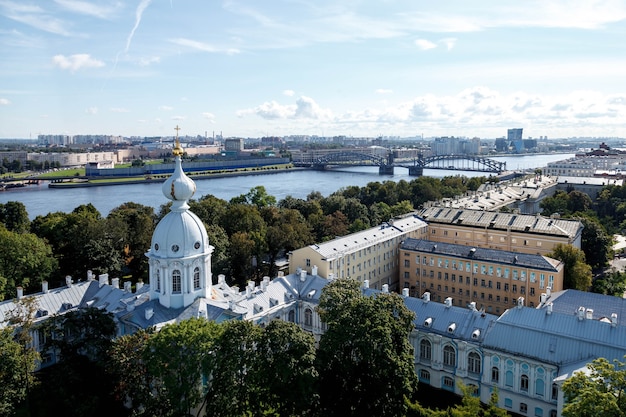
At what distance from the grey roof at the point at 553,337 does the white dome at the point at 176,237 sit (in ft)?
42.8

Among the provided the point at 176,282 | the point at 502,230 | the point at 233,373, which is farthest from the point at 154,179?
the point at 233,373

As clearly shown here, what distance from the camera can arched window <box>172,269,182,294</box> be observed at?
22.8 metres

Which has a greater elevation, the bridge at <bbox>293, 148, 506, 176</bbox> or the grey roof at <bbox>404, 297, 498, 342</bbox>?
the bridge at <bbox>293, 148, 506, 176</bbox>

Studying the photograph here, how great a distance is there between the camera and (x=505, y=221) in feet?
138

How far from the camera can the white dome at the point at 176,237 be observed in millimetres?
22500

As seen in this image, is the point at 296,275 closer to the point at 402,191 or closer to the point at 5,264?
the point at 5,264

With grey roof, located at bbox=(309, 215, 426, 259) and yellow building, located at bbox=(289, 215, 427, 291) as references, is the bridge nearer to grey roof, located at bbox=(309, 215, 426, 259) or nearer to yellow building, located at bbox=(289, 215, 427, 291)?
grey roof, located at bbox=(309, 215, 426, 259)

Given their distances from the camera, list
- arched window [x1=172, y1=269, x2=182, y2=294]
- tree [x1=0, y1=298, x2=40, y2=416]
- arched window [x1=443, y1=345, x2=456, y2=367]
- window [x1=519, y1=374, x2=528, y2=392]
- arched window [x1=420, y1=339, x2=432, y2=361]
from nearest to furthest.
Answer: tree [x1=0, y1=298, x2=40, y2=416], window [x1=519, y1=374, x2=528, y2=392], arched window [x1=172, y1=269, x2=182, y2=294], arched window [x1=443, y1=345, x2=456, y2=367], arched window [x1=420, y1=339, x2=432, y2=361]

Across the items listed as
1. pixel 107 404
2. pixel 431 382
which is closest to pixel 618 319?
pixel 431 382

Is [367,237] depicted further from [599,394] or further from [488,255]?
[599,394]

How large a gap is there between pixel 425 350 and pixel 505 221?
21548 mm

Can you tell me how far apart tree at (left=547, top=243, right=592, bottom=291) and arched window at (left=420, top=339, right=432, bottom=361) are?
15659mm

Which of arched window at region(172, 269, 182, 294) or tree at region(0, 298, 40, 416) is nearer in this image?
tree at region(0, 298, 40, 416)

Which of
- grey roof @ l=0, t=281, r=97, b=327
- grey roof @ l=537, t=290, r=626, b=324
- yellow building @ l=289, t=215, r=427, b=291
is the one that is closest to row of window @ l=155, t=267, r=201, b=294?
grey roof @ l=0, t=281, r=97, b=327
